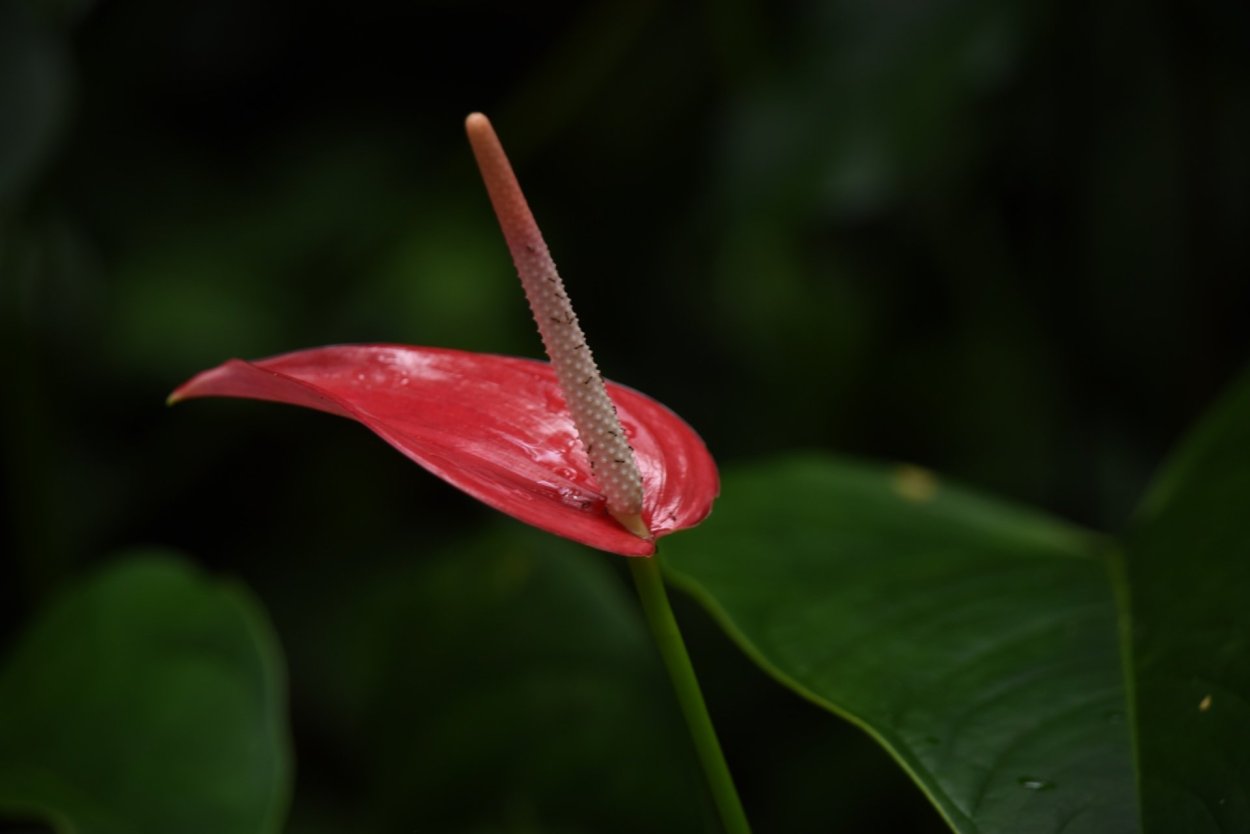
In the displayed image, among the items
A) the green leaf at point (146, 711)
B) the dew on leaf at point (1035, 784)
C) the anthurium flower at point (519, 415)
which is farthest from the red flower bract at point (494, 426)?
the green leaf at point (146, 711)

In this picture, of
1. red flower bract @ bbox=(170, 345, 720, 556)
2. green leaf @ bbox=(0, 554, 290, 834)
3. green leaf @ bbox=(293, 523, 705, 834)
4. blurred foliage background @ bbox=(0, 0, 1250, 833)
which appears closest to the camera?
red flower bract @ bbox=(170, 345, 720, 556)

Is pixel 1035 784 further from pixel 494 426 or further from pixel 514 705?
pixel 514 705

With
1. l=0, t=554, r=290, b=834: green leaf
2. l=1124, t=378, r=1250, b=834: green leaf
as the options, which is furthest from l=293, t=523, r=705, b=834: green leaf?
l=1124, t=378, r=1250, b=834: green leaf

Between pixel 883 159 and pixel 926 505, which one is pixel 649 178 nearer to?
pixel 883 159

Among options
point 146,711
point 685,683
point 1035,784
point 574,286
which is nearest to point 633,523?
point 685,683

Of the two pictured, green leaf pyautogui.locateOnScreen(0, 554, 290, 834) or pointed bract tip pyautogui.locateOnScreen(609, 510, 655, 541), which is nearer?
pointed bract tip pyautogui.locateOnScreen(609, 510, 655, 541)

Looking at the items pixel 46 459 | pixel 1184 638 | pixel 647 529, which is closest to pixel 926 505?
pixel 1184 638

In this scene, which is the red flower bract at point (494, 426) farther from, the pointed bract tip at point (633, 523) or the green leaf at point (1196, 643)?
the green leaf at point (1196, 643)

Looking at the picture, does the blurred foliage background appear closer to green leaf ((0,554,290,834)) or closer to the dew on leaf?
green leaf ((0,554,290,834))
